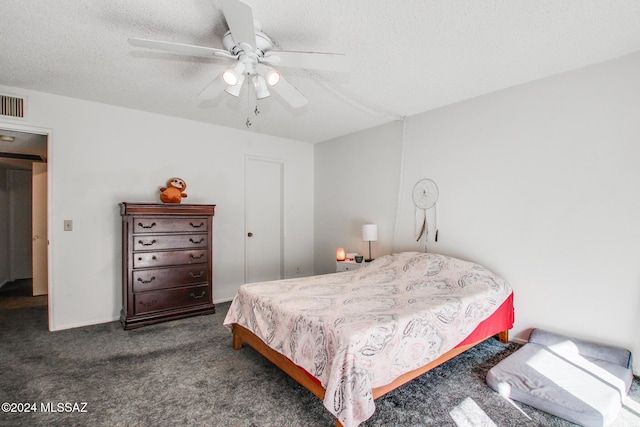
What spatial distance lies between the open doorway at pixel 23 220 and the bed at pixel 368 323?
3.53m

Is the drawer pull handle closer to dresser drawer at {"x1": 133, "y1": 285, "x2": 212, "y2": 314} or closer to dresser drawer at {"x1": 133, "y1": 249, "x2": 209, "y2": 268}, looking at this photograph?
dresser drawer at {"x1": 133, "y1": 285, "x2": 212, "y2": 314}

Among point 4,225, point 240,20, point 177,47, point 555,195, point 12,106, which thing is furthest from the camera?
point 4,225

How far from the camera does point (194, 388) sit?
6.89 ft

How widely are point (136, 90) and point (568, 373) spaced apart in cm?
427

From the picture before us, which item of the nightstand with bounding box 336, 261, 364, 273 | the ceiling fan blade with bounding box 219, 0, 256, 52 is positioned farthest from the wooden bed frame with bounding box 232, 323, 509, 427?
the ceiling fan blade with bounding box 219, 0, 256, 52

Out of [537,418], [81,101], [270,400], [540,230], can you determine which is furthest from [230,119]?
[537,418]

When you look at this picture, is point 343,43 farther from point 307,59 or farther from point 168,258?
point 168,258

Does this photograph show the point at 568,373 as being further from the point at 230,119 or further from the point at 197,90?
the point at 230,119

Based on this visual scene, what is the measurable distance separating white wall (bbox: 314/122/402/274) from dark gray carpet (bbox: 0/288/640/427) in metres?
1.95

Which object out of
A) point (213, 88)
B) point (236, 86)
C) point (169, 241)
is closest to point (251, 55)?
point (236, 86)

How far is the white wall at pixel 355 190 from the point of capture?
398 cm

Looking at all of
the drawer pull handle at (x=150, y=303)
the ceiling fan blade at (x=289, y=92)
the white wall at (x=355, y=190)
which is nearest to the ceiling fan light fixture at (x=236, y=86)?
the ceiling fan blade at (x=289, y=92)

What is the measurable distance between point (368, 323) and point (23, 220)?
705 cm

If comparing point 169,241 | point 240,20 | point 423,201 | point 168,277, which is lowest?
point 168,277
